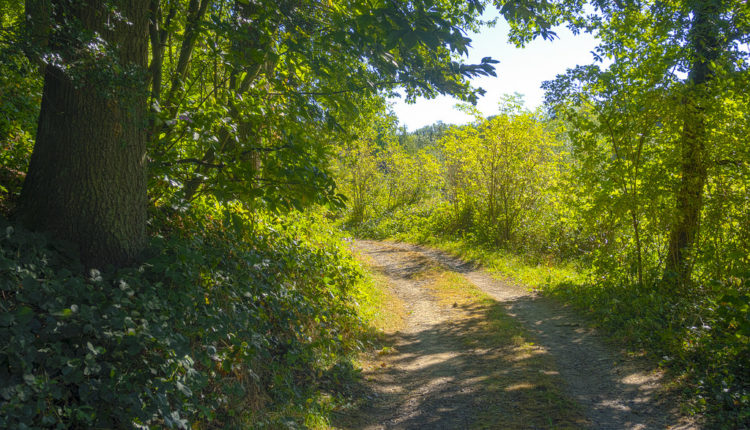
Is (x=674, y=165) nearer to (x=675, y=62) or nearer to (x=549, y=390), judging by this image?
(x=675, y=62)

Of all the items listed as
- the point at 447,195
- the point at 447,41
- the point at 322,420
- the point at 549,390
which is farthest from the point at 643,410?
the point at 447,195

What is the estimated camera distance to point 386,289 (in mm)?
11195

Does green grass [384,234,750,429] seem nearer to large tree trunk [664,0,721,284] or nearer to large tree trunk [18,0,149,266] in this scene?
large tree trunk [664,0,721,284]

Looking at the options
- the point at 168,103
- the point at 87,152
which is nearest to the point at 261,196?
the point at 87,152

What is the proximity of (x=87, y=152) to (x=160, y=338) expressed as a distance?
5.61 feet

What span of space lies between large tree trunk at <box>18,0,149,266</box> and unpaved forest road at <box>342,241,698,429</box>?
318 centimetres

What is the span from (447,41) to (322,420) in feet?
12.7

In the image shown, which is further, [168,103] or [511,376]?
[511,376]

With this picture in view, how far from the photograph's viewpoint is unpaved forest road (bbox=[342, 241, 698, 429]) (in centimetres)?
472

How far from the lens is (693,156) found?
23.4ft

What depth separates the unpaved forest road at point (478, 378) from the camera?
472 cm

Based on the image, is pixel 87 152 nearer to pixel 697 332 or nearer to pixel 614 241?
pixel 697 332

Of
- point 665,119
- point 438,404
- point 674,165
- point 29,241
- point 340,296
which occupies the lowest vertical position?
point 438,404

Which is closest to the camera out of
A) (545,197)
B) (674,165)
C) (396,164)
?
(674,165)
